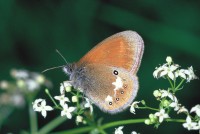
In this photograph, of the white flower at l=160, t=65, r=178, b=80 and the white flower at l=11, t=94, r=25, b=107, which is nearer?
the white flower at l=160, t=65, r=178, b=80

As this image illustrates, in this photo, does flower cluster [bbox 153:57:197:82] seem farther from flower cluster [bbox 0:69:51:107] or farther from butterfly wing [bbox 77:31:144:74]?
flower cluster [bbox 0:69:51:107]

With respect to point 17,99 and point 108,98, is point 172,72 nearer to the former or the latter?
point 108,98

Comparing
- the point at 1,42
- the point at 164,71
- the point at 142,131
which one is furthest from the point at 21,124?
the point at 164,71

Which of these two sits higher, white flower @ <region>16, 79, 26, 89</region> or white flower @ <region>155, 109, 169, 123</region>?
white flower @ <region>16, 79, 26, 89</region>

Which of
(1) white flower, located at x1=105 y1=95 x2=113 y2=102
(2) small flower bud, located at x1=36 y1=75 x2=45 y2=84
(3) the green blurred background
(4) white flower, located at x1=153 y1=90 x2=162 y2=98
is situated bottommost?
(4) white flower, located at x1=153 y1=90 x2=162 y2=98

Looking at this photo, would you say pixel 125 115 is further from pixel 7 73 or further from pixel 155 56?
pixel 7 73

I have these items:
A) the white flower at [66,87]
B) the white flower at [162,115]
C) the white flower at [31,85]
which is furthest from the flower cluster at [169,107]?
the white flower at [31,85]

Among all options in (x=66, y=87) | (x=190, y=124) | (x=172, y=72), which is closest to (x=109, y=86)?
→ (x=66, y=87)

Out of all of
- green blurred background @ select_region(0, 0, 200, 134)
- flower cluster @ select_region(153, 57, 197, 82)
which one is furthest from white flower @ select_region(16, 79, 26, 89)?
flower cluster @ select_region(153, 57, 197, 82)

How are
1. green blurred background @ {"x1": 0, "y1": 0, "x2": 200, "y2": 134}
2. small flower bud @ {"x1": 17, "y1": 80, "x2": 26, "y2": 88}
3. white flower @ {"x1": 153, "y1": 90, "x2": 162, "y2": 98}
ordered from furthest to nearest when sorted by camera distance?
green blurred background @ {"x1": 0, "y1": 0, "x2": 200, "y2": 134} → small flower bud @ {"x1": 17, "y1": 80, "x2": 26, "y2": 88} → white flower @ {"x1": 153, "y1": 90, "x2": 162, "y2": 98}
